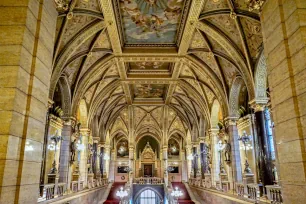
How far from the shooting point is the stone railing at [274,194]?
8605mm

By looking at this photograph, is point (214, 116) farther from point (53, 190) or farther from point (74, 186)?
point (53, 190)

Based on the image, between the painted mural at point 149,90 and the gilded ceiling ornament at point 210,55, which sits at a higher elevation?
the painted mural at point 149,90

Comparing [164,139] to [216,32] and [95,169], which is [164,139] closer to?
[95,169]

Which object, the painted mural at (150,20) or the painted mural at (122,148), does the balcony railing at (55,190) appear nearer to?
the painted mural at (150,20)

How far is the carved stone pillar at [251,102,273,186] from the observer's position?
1001 centimetres

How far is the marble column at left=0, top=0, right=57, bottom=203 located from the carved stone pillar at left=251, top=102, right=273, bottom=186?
28.2 ft

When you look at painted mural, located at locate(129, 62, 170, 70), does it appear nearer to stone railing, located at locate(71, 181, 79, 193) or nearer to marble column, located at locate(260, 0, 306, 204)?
stone railing, located at locate(71, 181, 79, 193)

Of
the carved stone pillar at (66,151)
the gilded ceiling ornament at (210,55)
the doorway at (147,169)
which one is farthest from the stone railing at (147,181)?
the gilded ceiling ornament at (210,55)

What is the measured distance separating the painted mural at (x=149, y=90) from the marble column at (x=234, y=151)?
7.35 metres

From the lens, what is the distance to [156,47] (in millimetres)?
13477

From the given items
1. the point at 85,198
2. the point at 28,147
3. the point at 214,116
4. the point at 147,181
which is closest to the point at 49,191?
the point at 85,198

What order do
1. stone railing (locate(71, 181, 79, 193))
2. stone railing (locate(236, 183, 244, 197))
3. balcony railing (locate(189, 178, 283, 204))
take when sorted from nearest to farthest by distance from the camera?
balcony railing (locate(189, 178, 283, 204)) < stone railing (locate(236, 183, 244, 197)) < stone railing (locate(71, 181, 79, 193))

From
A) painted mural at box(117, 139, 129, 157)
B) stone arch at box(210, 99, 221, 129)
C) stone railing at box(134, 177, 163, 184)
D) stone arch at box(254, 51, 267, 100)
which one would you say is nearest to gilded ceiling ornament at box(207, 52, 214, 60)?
stone arch at box(254, 51, 267, 100)

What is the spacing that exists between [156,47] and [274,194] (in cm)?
857
